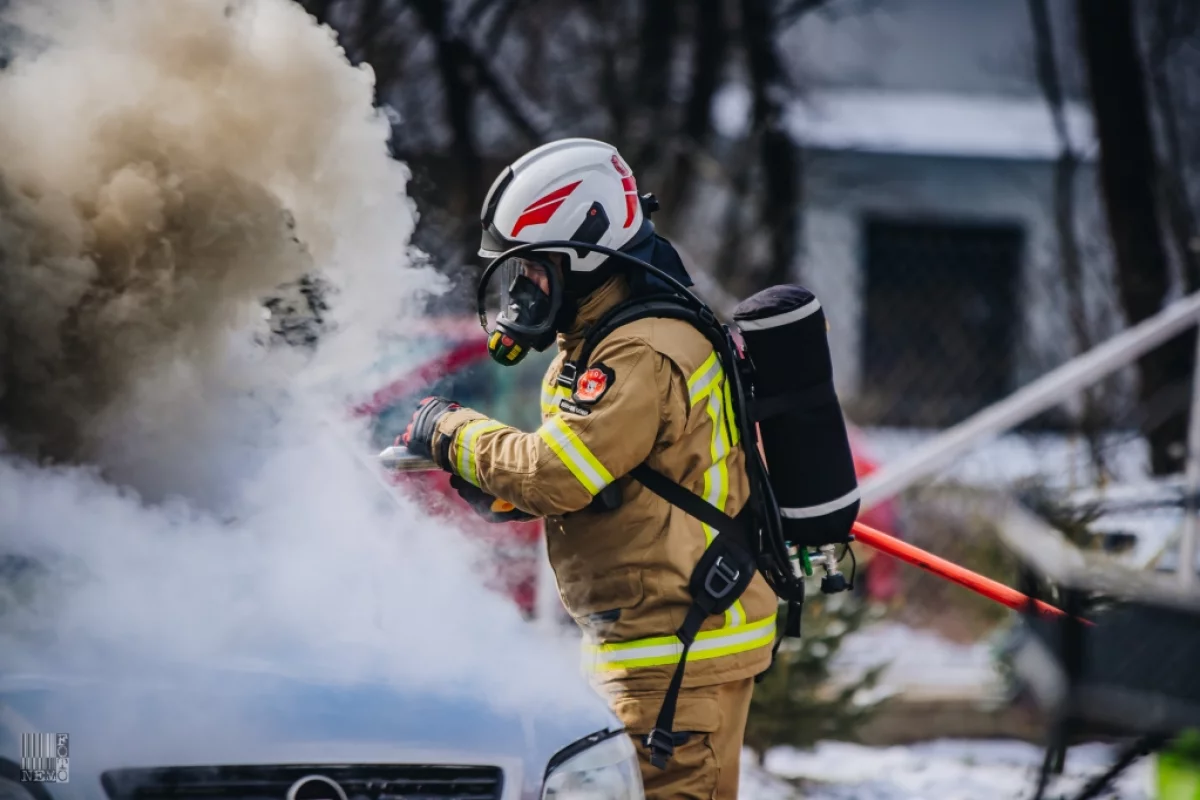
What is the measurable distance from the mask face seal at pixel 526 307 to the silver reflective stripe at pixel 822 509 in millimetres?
689

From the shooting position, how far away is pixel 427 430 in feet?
10.7

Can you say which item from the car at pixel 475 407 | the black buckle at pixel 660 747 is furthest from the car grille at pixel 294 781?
the car at pixel 475 407

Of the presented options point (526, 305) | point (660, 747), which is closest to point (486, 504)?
point (526, 305)

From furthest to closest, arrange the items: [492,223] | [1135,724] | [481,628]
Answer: [492,223]
[481,628]
[1135,724]

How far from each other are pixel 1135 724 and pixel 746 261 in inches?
290

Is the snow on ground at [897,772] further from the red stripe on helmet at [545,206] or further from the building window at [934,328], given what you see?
the building window at [934,328]

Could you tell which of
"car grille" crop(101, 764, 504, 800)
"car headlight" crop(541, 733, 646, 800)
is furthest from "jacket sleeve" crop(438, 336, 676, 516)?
"car grille" crop(101, 764, 504, 800)

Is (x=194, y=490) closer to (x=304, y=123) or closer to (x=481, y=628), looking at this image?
(x=481, y=628)

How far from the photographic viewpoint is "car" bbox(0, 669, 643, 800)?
2.39 m

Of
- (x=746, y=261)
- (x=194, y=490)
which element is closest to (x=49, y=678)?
(x=194, y=490)

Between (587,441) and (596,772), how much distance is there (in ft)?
2.34

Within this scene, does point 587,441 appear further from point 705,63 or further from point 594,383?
point 705,63

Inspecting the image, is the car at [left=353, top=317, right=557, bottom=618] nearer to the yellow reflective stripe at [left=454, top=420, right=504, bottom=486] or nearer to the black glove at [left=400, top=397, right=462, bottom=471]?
the black glove at [left=400, top=397, right=462, bottom=471]

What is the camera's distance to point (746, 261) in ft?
31.6
